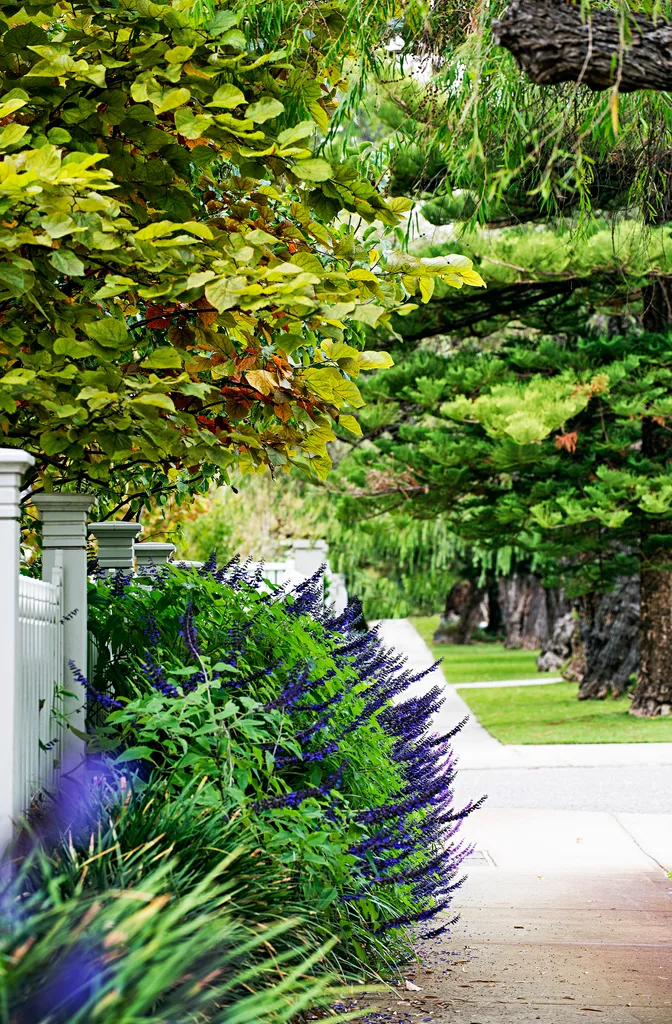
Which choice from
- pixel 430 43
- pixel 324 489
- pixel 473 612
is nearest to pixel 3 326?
pixel 430 43

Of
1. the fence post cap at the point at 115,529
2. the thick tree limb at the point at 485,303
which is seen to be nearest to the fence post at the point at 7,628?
the fence post cap at the point at 115,529

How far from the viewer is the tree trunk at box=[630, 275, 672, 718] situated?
51.8 ft

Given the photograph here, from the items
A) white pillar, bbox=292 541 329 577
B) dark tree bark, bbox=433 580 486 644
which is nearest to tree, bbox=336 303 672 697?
white pillar, bbox=292 541 329 577

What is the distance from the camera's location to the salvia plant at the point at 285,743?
13.3ft

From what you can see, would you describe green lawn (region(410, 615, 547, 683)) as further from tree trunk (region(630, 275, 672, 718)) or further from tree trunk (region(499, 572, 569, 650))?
tree trunk (region(630, 275, 672, 718))

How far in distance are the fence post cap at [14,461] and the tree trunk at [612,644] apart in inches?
666

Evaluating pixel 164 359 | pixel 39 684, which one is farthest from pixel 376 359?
pixel 39 684

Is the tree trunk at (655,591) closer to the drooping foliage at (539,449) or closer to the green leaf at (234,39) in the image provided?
the drooping foliage at (539,449)

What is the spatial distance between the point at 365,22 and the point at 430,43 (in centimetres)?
144

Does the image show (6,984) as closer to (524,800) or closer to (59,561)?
(59,561)

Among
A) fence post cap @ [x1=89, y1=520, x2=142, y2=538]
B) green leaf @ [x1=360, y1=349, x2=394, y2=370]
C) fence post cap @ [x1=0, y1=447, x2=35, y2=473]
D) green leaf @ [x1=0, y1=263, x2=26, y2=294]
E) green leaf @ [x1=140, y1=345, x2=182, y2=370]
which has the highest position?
green leaf @ [x1=0, y1=263, x2=26, y2=294]

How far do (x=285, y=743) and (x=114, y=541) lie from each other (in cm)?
261

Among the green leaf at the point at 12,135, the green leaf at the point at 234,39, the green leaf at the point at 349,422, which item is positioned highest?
the green leaf at the point at 234,39

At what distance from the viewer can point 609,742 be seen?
46.3ft
